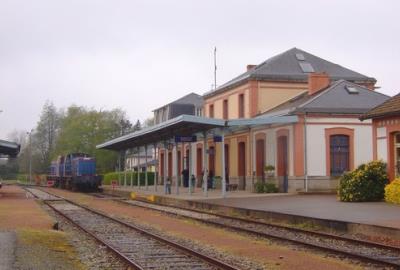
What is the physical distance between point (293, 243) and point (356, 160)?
18.3 m

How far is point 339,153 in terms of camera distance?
103ft

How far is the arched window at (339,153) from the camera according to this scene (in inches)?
1237

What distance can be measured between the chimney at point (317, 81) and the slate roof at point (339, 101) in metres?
0.90

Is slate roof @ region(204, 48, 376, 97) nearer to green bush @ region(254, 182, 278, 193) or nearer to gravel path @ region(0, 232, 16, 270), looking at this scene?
green bush @ region(254, 182, 278, 193)

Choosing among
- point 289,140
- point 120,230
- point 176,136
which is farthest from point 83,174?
point 120,230

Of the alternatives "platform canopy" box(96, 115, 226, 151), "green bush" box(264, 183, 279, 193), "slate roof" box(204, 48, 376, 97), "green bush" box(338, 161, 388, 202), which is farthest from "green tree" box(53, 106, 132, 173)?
"green bush" box(338, 161, 388, 202)

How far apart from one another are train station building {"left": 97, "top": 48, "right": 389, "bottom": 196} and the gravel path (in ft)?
44.7

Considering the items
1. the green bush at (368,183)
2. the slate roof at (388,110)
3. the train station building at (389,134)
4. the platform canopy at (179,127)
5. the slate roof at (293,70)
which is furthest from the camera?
the slate roof at (293,70)

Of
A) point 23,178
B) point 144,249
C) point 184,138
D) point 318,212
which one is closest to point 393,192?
point 318,212

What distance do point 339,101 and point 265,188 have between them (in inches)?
229

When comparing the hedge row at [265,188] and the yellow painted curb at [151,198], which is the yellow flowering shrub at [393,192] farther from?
the yellow painted curb at [151,198]

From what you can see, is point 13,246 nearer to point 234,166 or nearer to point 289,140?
point 289,140

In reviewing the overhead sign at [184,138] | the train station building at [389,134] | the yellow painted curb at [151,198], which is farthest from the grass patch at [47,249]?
the yellow painted curb at [151,198]

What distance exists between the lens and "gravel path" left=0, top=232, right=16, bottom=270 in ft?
33.9
